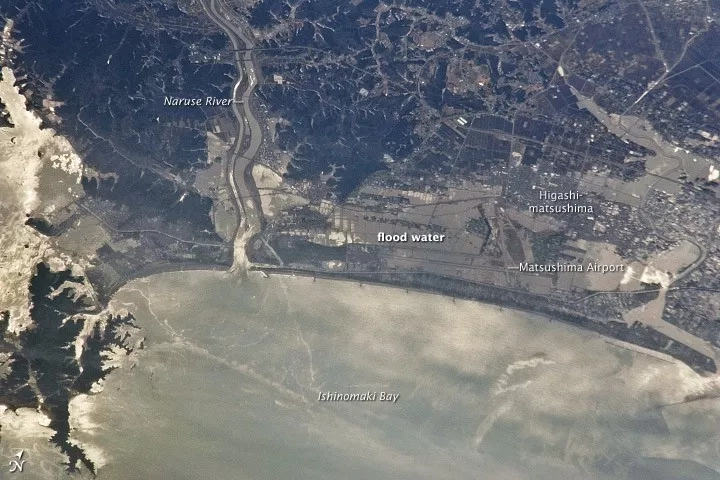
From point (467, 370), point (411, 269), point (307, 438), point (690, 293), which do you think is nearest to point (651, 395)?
point (690, 293)

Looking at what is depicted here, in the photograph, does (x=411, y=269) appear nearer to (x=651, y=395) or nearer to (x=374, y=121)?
(x=374, y=121)

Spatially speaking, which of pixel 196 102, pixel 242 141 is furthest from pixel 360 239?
Result: pixel 196 102

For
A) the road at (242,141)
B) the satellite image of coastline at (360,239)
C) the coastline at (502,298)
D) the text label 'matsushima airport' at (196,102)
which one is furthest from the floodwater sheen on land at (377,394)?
the text label 'matsushima airport' at (196,102)

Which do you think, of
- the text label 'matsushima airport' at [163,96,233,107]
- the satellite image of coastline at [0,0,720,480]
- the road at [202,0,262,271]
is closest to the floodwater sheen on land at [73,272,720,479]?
the satellite image of coastline at [0,0,720,480]

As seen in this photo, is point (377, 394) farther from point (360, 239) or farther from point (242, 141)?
point (242, 141)

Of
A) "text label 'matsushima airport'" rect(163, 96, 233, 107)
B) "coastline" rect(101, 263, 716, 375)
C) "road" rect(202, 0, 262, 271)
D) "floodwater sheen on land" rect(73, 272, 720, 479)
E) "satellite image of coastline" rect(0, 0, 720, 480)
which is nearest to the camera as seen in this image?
"floodwater sheen on land" rect(73, 272, 720, 479)

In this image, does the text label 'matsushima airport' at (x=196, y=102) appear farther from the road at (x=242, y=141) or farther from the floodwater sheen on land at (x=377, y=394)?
the floodwater sheen on land at (x=377, y=394)

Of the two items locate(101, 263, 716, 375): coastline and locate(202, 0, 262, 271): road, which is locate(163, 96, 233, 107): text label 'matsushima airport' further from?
locate(101, 263, 716, 375): coastline
